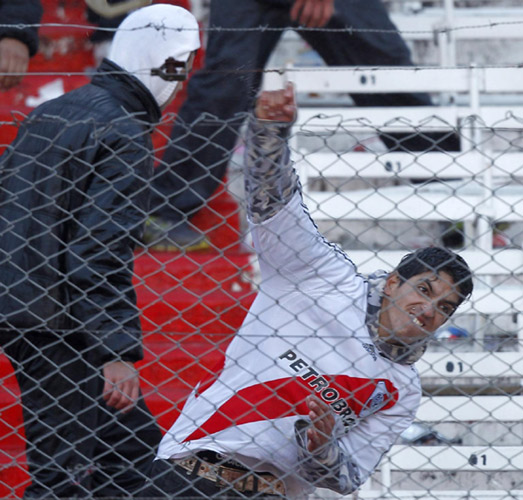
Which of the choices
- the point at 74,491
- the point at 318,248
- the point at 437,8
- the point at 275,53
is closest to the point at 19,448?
the point at 74,491

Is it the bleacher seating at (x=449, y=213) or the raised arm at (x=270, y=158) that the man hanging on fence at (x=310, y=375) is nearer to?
the raised arm at (x=270, y=158)

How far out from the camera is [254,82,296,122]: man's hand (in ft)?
7.55

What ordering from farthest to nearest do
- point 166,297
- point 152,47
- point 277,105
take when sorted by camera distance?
1. point 166,297
2. point 152,47
3. point 277,105

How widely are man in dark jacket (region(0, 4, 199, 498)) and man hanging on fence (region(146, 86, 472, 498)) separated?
1.05ft

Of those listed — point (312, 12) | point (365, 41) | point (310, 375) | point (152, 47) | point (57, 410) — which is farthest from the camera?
point (365, 41)

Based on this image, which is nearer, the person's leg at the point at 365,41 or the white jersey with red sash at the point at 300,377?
the white jersey with red sash at the point at 300,377

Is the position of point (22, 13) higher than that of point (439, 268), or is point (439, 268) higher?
point (22, 13)

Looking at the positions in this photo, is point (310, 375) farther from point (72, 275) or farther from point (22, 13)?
point (22, 13)

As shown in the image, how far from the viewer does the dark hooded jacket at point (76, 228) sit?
2.83m

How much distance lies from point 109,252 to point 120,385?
1.31 feet

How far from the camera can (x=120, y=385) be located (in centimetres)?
285

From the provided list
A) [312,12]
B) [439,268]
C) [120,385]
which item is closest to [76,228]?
[120,385]

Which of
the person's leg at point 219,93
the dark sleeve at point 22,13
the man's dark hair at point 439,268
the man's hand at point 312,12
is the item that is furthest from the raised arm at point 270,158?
the man's hand at point 312,12

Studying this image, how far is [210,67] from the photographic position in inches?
176
